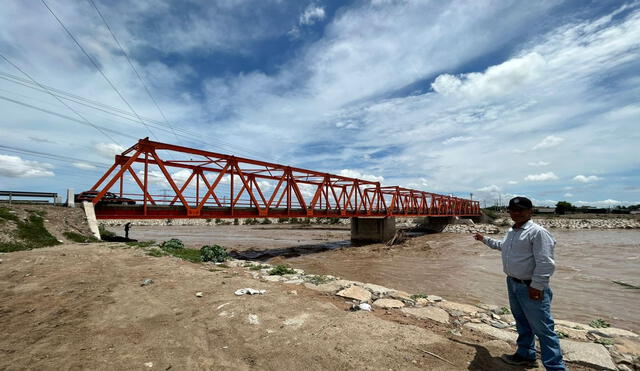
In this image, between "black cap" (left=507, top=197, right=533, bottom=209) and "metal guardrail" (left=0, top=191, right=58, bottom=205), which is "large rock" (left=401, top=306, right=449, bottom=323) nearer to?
"black cap" (left=507, top=197, right=533, bottom=209)

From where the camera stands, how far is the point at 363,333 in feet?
15.2

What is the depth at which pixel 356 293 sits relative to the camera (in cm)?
718

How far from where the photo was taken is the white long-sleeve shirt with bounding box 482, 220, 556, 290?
3428 millimetres

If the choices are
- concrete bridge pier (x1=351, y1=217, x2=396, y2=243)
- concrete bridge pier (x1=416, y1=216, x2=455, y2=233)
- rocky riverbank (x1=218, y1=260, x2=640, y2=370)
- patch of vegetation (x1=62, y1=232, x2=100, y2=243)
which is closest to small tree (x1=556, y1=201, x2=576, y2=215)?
concrete bridge pier (x1=416, y1=216, x2=455, y2=233)

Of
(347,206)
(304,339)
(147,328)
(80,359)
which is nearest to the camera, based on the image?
(80,359)

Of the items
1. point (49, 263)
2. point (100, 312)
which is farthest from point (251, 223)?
point (100, 312)

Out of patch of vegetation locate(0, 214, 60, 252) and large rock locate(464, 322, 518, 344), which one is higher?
patch of vegetation locate(0, 214, 60, 252)

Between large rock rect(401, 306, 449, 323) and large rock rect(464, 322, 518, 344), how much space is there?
1.46 feet

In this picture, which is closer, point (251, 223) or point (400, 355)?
point (400, 355)

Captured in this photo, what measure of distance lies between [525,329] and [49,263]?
42.7 feet

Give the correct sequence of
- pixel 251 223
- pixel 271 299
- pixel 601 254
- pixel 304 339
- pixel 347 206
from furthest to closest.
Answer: pixel 251 223
pixel 347 206
pixel 601 254
pixel 271 299
pixel 304 339

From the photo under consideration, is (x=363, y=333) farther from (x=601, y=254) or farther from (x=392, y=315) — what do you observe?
(x=601, y=254)

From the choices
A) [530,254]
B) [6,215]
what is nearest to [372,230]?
[6,215]

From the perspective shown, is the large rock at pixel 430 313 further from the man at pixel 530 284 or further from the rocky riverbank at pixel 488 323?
the man at pixel 530 284
